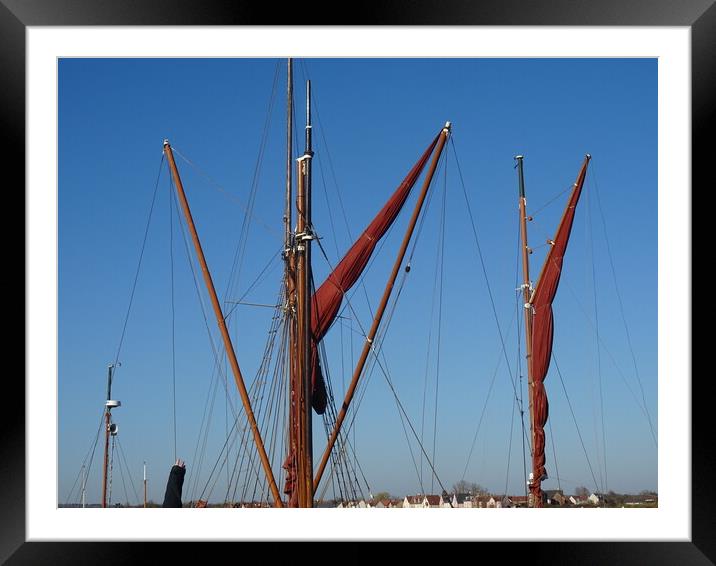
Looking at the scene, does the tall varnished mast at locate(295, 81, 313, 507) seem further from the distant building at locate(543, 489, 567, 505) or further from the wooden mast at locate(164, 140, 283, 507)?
the distant building at locate(543, 489, 567, 505)

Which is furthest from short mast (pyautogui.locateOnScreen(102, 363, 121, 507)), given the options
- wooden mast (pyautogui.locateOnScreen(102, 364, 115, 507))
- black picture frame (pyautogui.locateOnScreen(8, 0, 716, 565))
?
black picture frame (pyautogui.locateOnScreen(8, 0, 716, 565))

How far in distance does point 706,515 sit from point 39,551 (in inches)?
139

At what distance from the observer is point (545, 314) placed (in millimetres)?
14773

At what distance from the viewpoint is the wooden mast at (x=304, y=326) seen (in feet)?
40.1

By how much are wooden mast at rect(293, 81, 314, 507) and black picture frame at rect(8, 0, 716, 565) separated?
5771 mm

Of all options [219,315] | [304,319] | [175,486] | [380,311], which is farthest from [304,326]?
[175,486]

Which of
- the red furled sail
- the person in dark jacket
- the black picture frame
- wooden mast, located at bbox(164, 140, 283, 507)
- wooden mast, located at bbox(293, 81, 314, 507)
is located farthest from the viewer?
the red furled sail

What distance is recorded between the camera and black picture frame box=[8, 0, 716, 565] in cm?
629

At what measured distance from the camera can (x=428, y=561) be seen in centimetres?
646

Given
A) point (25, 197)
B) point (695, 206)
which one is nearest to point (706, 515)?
point (695, 206)

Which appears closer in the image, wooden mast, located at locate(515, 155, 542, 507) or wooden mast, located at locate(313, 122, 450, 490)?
wooden mast, located at locate(313, 122, 450, 490)
